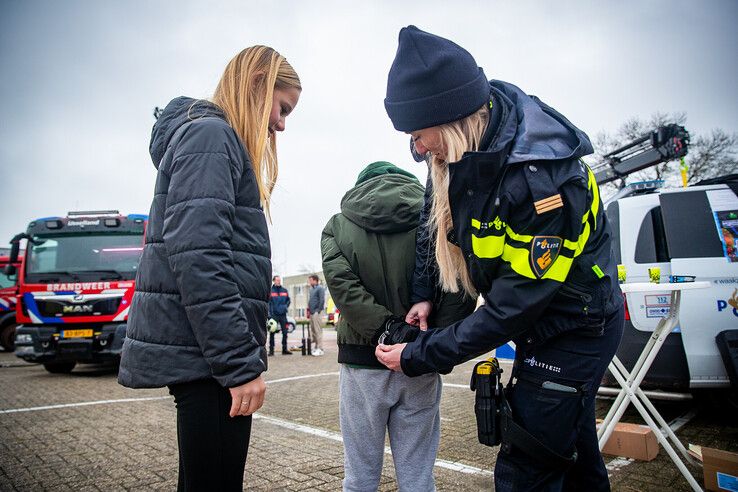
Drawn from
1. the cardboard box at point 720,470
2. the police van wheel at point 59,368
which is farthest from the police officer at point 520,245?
the police van wheel at point 59,368

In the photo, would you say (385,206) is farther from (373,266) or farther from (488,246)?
(488,246)

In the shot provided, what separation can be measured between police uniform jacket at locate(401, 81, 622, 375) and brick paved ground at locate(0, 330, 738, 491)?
186cm

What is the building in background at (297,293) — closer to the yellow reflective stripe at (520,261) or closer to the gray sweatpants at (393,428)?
the gray sweatpants at (393,428)

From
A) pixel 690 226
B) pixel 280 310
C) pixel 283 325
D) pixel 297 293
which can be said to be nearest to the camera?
pixel 690 226

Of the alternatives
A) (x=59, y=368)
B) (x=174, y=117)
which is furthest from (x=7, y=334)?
(x=174, y=117)

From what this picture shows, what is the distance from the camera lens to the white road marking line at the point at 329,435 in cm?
335

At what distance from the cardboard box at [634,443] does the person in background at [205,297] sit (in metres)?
3.09

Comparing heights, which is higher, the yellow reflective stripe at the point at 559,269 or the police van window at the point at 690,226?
the police van window at the point at 690,226

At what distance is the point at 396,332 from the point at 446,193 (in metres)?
0.61

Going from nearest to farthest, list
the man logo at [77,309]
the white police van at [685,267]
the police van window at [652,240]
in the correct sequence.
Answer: the white police van at [685,267] < the police van window at [652,240] < the man logo at [77,309]

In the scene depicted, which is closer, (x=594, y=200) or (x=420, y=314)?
(x=594, y=200)

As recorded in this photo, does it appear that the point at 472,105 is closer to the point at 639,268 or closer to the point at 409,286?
the point at 409,286

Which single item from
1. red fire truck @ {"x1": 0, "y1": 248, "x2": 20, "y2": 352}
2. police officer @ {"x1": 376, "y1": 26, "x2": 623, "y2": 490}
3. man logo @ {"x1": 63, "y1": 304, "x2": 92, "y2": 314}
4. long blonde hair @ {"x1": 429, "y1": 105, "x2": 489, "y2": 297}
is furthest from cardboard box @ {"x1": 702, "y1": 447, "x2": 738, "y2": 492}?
red fire truck @ {"x1": 0, "y1": 248, "x2": 20, "y2": 352}

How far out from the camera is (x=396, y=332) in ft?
6.48
